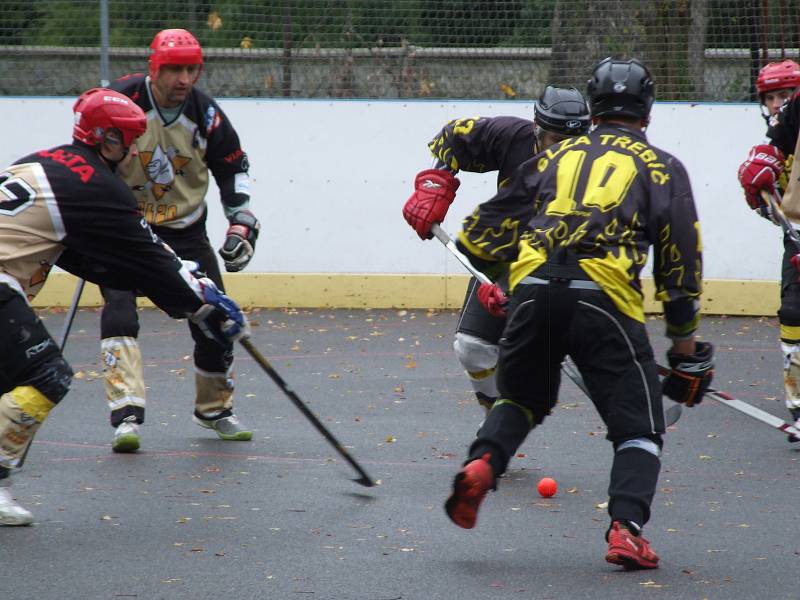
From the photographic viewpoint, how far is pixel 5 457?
4.35 metres

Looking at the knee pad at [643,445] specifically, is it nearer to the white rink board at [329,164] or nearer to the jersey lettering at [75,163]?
the jersey lettering at [75,163]

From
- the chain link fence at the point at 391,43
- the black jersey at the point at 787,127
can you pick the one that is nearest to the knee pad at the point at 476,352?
the black jersey at the point at 787,127

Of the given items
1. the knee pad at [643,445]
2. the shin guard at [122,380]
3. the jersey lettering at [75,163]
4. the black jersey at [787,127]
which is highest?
the jersey lettering at [75,163]

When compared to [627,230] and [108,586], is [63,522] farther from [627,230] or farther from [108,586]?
[627,230]

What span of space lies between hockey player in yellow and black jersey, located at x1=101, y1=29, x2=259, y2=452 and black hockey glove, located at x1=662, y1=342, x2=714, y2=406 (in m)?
2.44

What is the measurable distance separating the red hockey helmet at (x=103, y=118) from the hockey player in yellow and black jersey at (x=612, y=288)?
5.07 feet

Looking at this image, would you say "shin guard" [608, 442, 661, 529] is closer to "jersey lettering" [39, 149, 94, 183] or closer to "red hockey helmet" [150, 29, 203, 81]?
"jersey lettering" [39, 149, 94, 183]

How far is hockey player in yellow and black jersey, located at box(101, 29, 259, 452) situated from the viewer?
5.76m

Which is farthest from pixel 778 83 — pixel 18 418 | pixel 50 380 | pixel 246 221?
pixel 18 418

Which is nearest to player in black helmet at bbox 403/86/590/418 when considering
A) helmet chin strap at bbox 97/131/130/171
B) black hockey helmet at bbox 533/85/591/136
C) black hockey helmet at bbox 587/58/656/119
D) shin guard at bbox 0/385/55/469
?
black hockey helmet at bbox 533/85/591/136

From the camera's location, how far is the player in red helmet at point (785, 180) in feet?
20.3

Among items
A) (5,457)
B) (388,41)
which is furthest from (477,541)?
(388,41)

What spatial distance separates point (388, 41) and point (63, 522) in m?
6.77

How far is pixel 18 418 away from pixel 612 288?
2099 mm
